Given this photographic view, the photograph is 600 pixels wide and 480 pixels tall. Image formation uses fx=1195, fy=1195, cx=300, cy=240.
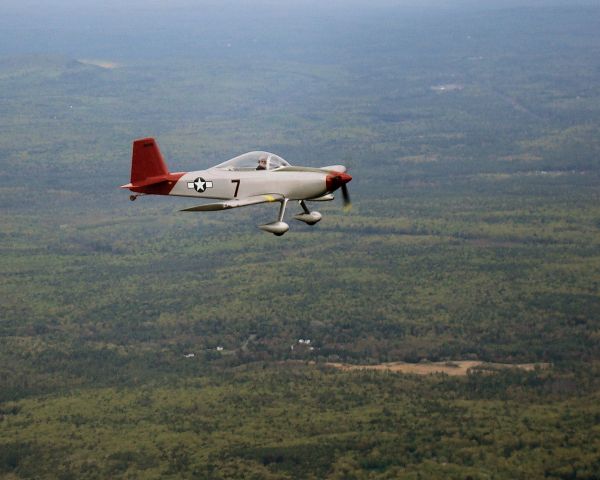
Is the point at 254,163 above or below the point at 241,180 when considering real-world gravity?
above

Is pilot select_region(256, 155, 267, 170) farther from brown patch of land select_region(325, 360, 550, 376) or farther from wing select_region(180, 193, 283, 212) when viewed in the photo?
brown patch of land select_region(325, 360, 550, 376)

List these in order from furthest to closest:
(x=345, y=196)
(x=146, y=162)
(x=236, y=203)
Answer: (x=345, y=196), (x=146, y=162), (x=236, y=203)

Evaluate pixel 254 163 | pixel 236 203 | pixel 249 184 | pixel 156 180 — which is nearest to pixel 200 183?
pixel 156 180

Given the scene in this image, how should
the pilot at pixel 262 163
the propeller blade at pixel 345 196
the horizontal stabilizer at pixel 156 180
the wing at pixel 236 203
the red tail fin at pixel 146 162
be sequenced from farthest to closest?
the propeller blade at pixel 345 196
the horizontal stabilizer at pixel 156 180
the pilot at pixel 262 163
the red tail fin at pixel 146 162
the wing at pixel 236 203

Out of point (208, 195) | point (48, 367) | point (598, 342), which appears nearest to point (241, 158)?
point (208, 195)

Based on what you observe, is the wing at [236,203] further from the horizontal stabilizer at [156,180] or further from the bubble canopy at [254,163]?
the horizontal stabilizer at [156,180]

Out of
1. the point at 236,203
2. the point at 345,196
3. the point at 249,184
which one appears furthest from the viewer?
the point at 345,196

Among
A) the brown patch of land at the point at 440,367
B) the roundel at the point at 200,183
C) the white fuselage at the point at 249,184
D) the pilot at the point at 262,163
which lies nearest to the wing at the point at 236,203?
the white fuselage at the point at 249,184

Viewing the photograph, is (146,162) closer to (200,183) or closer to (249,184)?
(200,183)

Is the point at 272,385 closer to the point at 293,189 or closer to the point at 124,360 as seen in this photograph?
the point at 124,360

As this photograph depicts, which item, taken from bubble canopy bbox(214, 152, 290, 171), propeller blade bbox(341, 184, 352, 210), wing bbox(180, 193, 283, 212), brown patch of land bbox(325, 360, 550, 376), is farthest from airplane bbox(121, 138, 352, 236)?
brown patch of land bbox(325, 360, 550, 376)
